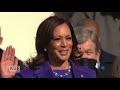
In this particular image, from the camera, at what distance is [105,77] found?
3.43m

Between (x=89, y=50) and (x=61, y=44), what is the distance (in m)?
0.39

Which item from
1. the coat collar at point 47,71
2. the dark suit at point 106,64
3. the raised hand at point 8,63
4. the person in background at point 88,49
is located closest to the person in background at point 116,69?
the dark suit at point 106,64

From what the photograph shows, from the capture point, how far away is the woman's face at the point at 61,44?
3270 mm

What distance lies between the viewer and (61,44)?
3287 mm

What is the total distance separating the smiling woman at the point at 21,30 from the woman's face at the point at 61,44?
0.77 feet

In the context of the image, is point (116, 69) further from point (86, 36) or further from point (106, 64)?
point (86, 36)

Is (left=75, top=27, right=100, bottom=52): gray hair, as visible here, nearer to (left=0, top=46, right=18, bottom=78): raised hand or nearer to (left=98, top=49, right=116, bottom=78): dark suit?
(left=98, top=49, right=116, bottom=78): dark suit

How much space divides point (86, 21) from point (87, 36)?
18 cm

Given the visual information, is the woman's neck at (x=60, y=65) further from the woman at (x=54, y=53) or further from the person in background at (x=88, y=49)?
the person in background at (x=88, y=49)

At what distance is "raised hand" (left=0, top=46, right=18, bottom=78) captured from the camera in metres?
3.40

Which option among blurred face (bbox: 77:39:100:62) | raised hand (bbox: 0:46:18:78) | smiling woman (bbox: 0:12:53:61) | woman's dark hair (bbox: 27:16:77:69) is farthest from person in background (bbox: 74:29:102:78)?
raised hand (bbox: 0:46:18:78)

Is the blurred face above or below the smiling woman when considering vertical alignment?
below
